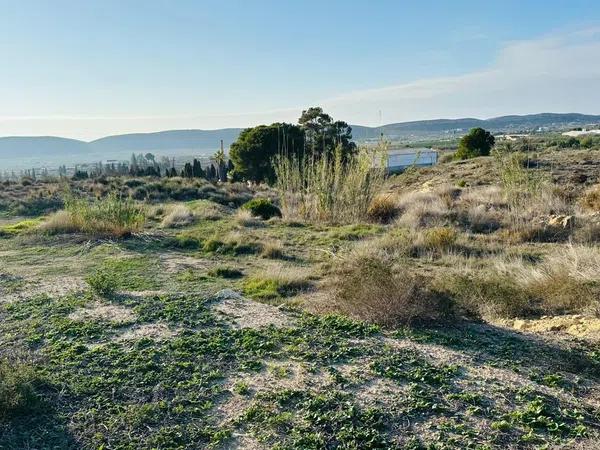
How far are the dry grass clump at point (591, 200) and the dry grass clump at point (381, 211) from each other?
4628mm

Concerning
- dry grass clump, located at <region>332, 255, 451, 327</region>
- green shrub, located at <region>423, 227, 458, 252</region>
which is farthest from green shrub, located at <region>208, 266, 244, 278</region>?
green shrub, located at <region>423, 227, 458, 252</region>

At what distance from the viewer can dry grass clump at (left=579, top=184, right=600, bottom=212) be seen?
13.5 m

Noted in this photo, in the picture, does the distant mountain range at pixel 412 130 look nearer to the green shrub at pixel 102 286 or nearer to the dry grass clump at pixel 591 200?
the dry grass clump at pixel 591 200

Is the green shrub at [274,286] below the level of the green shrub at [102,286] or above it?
below

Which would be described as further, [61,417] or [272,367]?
[272,367]

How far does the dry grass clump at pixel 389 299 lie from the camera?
5500 mm

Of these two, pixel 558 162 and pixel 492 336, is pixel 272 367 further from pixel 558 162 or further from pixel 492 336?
pixel 558 162

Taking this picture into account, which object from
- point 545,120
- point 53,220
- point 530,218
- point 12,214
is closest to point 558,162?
point 530,218

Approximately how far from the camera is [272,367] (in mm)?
4527

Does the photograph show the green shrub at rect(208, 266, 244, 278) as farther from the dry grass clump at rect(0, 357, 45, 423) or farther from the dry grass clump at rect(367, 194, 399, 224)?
the dry grass clump at rect(367, 194, 399, 224)

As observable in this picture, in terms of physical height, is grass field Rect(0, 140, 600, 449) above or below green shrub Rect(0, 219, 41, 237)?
below

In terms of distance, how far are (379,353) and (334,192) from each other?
33.4 feet

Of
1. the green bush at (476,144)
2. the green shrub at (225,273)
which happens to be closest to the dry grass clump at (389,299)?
the green shrub at (225,273)

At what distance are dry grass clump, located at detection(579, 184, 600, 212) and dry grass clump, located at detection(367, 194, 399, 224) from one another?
4.63m
